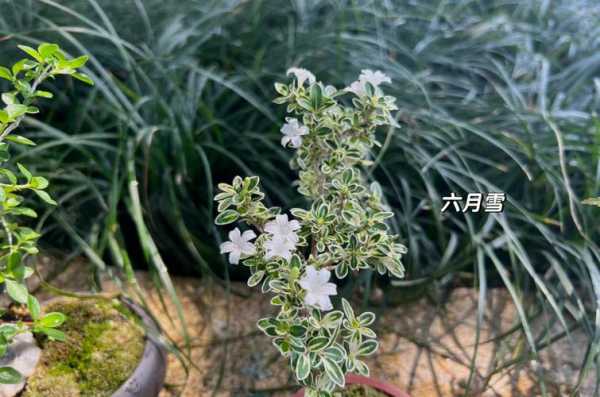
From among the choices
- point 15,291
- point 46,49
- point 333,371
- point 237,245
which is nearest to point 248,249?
point 237,245

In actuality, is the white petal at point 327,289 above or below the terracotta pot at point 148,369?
above

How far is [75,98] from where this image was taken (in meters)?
1.88

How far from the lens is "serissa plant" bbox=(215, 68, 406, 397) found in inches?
36.4

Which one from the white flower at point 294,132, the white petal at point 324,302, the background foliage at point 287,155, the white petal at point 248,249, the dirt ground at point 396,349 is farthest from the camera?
the background foliage at point 287,155

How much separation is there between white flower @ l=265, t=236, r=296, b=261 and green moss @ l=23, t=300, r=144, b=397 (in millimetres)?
479

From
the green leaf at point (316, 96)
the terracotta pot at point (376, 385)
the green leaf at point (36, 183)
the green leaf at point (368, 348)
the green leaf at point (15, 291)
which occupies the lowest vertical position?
the terracotta pot at point (376, 385)

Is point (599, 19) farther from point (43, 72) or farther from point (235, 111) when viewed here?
point (43, 72)

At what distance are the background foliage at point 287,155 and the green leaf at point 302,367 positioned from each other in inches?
21.0

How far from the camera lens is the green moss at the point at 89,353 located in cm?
114

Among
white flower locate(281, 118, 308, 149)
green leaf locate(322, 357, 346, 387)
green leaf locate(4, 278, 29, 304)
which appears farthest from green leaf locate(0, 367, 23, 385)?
white flower locate(281, 118, 308, 149)

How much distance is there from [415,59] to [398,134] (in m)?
0.40

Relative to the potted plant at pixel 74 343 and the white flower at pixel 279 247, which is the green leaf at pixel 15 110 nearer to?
the potted plant at pixel 74 343

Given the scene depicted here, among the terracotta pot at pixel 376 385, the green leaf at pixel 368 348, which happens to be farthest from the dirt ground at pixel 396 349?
the green leaf at pixel 368 348

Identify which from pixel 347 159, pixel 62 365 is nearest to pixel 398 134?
pixel 347 159
